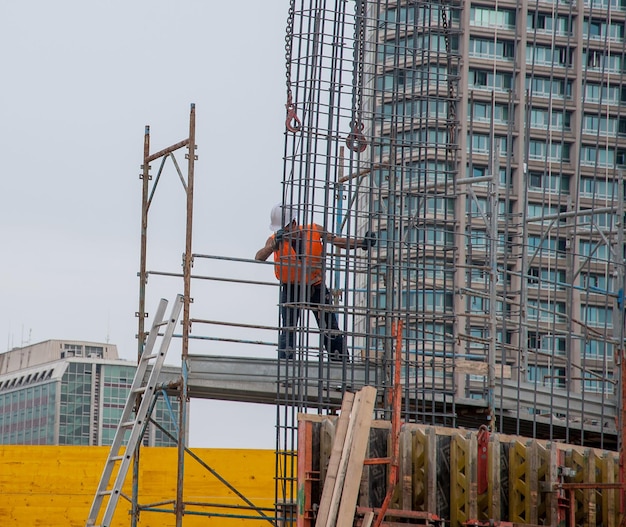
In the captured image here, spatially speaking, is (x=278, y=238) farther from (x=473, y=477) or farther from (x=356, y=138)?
(x=473, y=477)

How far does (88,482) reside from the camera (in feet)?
54.1

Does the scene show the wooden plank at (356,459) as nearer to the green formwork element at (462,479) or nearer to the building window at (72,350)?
the green formwork element at (462,479)

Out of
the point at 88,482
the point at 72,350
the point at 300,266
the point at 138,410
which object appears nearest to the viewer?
the point at 138,410

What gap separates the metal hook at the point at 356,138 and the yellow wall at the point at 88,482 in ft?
15.0

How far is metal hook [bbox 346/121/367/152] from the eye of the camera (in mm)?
14039

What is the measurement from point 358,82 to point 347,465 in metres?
5.18

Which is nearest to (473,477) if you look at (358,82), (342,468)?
(342,468)

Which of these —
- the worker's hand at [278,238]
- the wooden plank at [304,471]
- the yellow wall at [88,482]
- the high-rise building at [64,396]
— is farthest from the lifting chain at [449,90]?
the high-rise building at [64,396]

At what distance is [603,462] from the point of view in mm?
14094

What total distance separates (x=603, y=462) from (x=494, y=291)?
2.31 m

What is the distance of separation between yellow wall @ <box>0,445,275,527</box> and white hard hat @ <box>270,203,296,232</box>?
3330 millimetres

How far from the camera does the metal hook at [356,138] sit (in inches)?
553

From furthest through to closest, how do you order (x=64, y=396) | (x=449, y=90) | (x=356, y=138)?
1. (x=64, y=396)
2. (x=449, y=90)
3. (x=356, y=138)

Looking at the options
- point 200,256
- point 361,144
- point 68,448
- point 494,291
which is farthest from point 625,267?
point 68,448
